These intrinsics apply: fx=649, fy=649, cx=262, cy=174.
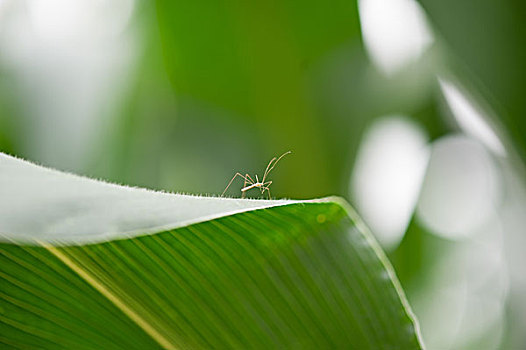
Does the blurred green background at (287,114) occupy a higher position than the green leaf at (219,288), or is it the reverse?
the blurred green background at (287,114)

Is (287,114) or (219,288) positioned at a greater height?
(287,114)

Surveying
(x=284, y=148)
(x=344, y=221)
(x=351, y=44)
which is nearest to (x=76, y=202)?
(x=344, y=221)

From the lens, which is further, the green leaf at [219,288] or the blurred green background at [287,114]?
the blurred green background at [287,114]

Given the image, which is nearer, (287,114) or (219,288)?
(219,288)

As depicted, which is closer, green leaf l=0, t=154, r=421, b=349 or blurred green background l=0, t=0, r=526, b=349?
green leaf l=0, t=154, r=421, b=349
